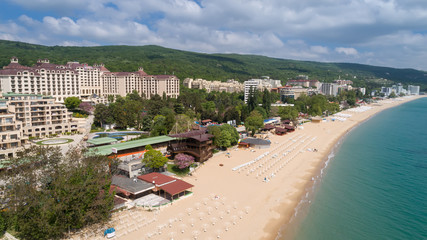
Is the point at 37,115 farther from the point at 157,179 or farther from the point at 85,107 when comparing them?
the point at 157,179

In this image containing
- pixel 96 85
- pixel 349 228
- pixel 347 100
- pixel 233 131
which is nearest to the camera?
pixel 349 228

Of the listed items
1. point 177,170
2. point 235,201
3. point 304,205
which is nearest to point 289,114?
point 177,170

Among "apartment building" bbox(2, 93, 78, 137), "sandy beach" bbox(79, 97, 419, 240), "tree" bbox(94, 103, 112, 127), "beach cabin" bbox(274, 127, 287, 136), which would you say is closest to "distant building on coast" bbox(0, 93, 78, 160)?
"apartment building" bbox(2, 93, 78, 137)

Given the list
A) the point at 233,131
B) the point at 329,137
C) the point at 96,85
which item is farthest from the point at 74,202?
the point at 96,85

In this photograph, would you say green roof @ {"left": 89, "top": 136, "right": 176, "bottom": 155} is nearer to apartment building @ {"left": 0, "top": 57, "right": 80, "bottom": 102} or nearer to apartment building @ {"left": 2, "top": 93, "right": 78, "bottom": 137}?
apartment building @ {"left": 2, "top": 93, "right": 78, "bottom": 137}

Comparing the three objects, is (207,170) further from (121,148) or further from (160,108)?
(160,108)

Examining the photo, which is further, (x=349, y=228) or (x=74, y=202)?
(x=349, y=228)
